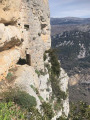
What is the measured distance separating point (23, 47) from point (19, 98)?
33.0 feet

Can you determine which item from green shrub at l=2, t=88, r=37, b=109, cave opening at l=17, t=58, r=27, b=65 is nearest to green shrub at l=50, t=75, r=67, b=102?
cave opening at l=17, t=58, r=27, b=65

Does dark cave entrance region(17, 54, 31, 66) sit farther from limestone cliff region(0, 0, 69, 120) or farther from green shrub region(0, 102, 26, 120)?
green shrub region(0, 102, 26, 120)

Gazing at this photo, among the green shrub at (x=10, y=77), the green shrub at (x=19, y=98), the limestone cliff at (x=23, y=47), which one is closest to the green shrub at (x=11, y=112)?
the green shrub at (x=19, y=98)

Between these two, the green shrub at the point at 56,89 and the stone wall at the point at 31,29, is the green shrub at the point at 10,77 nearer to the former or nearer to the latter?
the stone wall at the point at 31,29

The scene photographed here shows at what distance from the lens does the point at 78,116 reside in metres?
15.8

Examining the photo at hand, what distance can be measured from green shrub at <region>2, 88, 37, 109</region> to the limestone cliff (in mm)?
1227

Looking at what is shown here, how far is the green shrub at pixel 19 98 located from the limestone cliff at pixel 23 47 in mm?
1227

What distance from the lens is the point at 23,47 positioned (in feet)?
82.3

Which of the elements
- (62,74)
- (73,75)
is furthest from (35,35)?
(73,75)

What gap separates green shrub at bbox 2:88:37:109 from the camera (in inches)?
627

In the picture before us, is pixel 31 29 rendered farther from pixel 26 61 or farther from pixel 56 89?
pixel 56 89

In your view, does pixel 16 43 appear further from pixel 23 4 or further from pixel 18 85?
pixel 18 85

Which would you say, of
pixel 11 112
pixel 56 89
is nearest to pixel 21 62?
pixel 56 89

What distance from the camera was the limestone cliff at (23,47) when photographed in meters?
19.2
